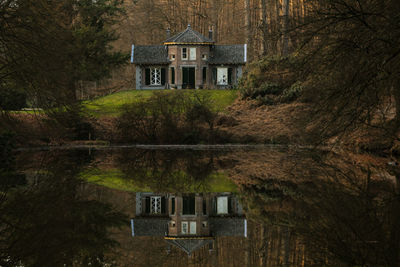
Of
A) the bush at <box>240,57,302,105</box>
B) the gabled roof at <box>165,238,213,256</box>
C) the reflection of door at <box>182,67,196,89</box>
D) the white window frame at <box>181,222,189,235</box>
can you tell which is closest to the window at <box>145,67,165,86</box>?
the reflection of door at <box>182,67,196,89</box>

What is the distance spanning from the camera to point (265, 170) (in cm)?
1427

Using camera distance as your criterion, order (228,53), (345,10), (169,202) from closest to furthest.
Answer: (169,202), (345,10), (228,53)

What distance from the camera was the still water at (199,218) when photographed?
4814mm

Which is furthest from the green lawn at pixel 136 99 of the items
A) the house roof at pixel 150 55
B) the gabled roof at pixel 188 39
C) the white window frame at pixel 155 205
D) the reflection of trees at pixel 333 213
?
the white window frame at pixel 155 205

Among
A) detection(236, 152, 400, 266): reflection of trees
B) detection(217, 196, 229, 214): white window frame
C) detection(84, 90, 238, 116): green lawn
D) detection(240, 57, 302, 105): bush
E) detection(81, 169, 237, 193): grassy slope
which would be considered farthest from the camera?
→ detection(84, 90, 238, 116): green lawn

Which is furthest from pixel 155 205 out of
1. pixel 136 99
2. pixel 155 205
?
pixel 136 99

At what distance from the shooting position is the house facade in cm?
4628

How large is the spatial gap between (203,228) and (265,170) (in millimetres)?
7988

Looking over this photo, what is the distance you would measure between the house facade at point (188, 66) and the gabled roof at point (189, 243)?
133 ft

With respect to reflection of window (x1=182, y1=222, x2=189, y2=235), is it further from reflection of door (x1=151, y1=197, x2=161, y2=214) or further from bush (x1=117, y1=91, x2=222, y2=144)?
bush (x1=117, y1=91, x2=222, y2=144)

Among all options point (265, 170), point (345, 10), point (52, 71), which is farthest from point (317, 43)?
point (52, 71)

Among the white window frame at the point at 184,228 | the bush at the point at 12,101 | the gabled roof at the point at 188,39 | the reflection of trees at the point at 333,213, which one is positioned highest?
the gabled roof at the point at 188,39

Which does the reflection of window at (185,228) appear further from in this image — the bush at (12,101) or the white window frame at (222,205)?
the bush at (12,101)

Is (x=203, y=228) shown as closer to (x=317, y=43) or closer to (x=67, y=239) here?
(x=67, y=239)
